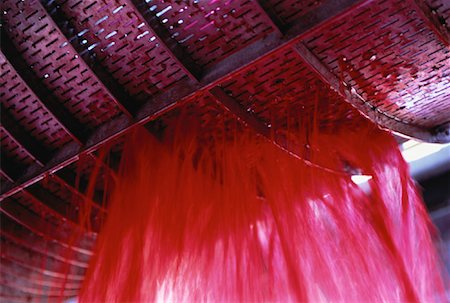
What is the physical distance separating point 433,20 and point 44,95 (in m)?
2.03

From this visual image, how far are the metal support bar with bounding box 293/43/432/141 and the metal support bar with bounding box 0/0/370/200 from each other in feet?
0.46

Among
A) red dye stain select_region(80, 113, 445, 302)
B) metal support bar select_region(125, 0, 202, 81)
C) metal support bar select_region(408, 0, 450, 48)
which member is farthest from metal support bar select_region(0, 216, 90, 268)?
metal support bar select_region(408, 0, 450, 48)

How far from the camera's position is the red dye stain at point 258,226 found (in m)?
2.74

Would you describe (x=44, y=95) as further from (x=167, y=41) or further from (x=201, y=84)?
(x=201, y=84)

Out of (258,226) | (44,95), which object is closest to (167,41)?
(44,95)

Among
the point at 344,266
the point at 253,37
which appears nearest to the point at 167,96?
the point at 253,37

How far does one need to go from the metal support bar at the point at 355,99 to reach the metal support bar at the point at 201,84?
14 cm

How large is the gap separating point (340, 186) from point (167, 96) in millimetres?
1094

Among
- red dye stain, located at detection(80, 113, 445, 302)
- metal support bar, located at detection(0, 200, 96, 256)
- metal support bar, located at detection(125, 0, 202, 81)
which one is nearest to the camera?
metal support bar, located at detection(125, 0, 202, 81)

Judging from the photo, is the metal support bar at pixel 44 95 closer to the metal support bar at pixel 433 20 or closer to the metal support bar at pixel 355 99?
the metal support bar at pixel 355 99

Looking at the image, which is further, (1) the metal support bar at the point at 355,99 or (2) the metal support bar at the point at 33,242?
(2) the metal support bar at the point at 33,242

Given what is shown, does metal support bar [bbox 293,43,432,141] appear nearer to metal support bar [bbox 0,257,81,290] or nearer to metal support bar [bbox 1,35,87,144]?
metal support bar [bbox 1,35,87,144]

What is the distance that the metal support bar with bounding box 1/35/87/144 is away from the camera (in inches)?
108

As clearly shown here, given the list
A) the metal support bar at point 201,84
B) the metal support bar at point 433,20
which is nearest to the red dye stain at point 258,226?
the metal support bar at point 201,84
